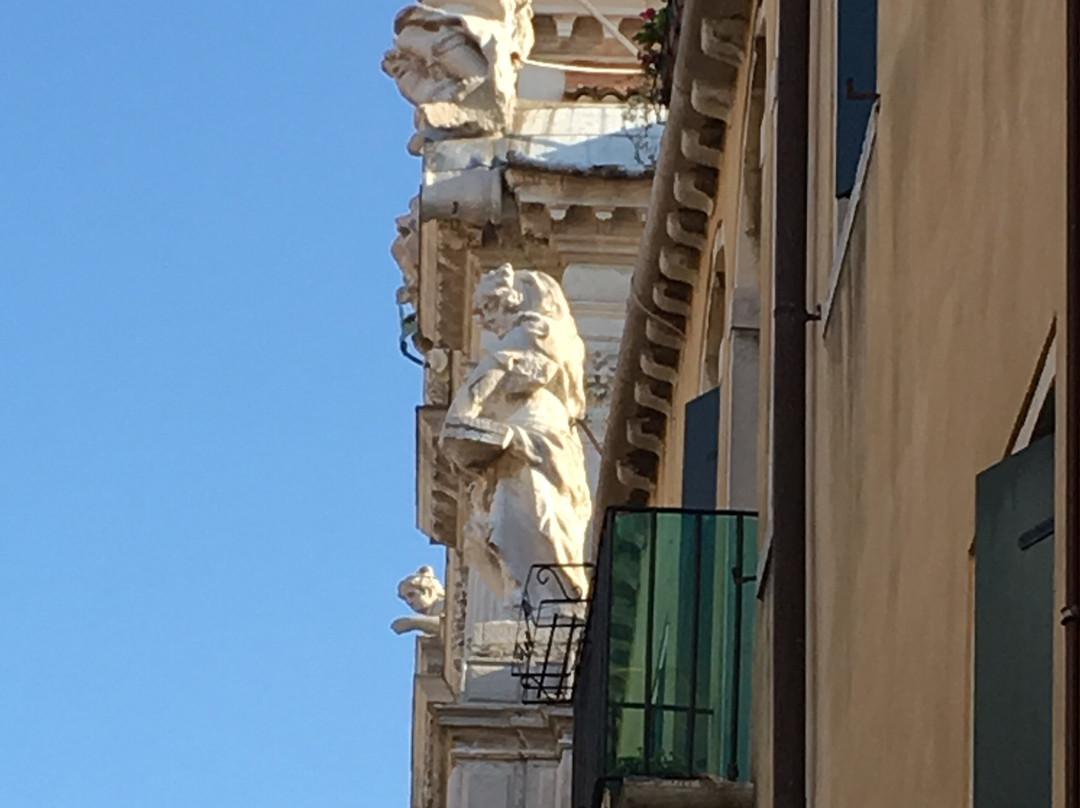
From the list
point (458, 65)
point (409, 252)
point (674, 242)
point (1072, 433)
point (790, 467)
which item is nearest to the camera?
point (1072, 433)

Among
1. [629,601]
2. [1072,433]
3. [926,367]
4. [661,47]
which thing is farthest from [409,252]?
[1072,433]

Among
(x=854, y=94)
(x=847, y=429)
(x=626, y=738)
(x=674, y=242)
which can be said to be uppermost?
(x=674, y=242)

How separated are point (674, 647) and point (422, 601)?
25340mm

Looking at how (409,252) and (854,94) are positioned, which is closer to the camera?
(854,94)

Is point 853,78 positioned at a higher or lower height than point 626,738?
higher

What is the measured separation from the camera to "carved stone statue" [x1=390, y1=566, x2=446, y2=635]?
36.1 metres

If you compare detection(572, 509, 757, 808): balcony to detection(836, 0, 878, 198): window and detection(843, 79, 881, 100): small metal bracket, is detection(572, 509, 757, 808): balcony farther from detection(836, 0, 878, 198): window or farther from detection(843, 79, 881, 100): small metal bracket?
detection(843, 79, 881, 100): small metal bracket

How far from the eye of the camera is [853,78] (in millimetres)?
9383

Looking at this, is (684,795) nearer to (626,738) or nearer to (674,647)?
(626,738)

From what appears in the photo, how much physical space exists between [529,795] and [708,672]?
42.2 feet

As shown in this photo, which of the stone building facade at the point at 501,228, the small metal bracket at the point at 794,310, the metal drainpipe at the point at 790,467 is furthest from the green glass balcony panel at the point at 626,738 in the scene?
the stone building facade at the point at 501,228

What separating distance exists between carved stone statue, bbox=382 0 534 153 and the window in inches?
677

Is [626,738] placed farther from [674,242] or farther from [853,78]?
[674,242]

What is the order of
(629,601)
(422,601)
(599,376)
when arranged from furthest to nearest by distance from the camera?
(422,601) → (599,376) → (629,601)
